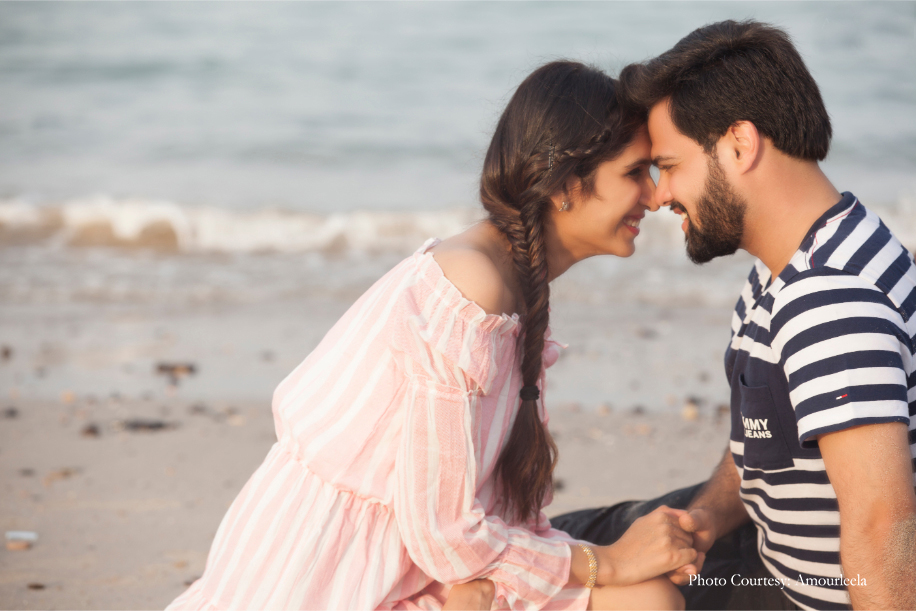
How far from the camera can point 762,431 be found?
2182 mm

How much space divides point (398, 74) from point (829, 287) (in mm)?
14223

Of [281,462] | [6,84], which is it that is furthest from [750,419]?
[6,84]

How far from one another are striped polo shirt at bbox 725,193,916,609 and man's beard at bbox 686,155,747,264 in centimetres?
21

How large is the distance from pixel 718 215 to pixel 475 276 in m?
0.82

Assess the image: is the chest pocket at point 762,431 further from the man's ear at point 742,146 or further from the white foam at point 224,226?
the white foam at point 224,226

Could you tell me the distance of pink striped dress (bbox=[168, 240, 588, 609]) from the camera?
76.1 inches

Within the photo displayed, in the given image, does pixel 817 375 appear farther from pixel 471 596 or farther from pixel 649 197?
pixel 471 596

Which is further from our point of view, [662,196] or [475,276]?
[662,196]

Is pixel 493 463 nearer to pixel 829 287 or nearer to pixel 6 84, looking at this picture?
pixel 829 287

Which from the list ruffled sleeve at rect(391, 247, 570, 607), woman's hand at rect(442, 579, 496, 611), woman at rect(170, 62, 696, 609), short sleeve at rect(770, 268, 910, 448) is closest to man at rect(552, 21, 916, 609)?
short sleeve at rect(770, 268, 910, 448)

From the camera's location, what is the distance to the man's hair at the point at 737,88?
2203 mm

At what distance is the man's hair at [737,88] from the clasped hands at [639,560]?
1111 mm

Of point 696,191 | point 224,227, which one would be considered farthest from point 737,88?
point 224,227

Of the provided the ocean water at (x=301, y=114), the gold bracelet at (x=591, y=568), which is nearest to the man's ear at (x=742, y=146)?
Result: the gold bracelet at (x=591, y=568)
